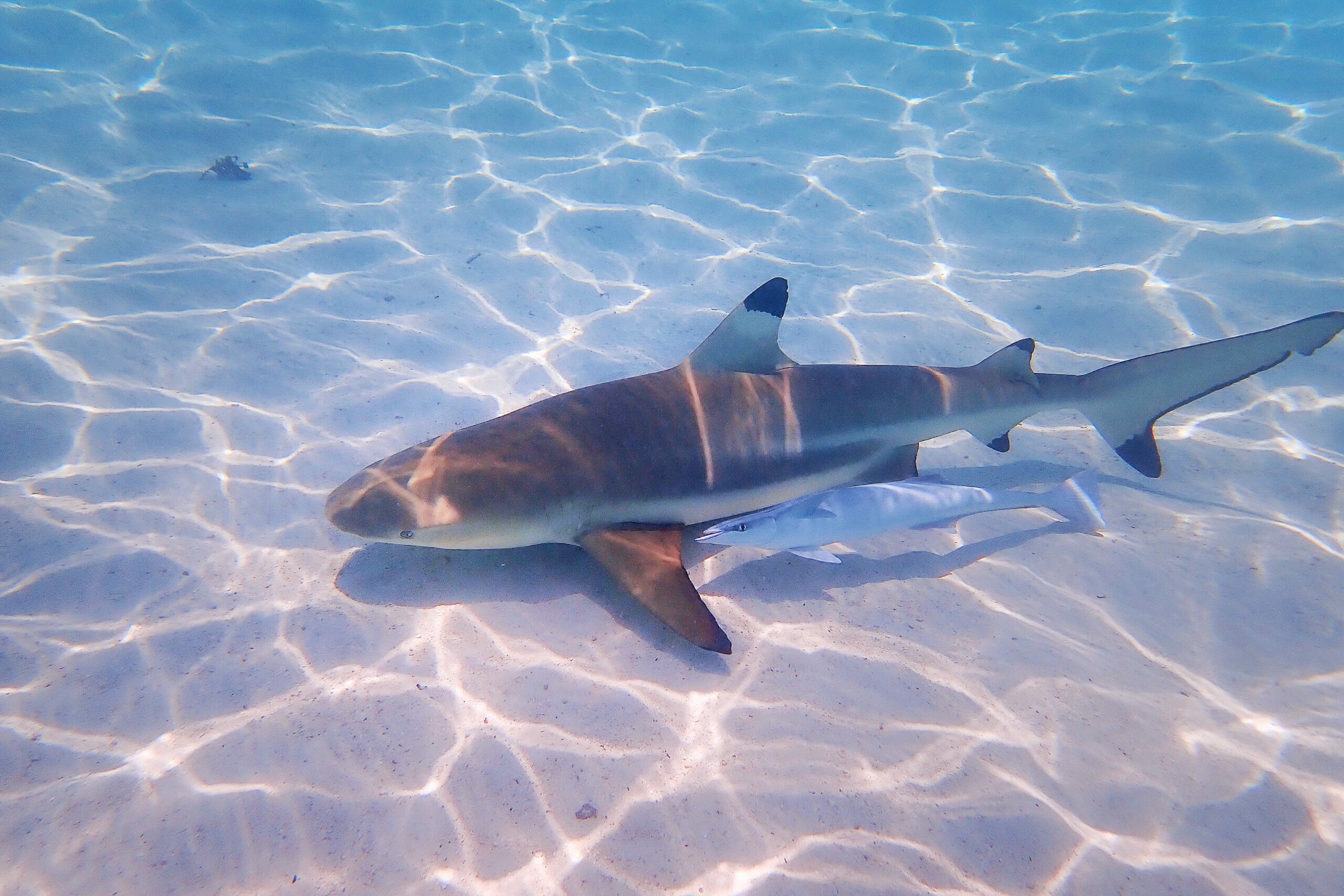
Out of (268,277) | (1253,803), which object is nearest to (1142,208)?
(1253,803)

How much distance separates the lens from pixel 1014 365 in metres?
4.66

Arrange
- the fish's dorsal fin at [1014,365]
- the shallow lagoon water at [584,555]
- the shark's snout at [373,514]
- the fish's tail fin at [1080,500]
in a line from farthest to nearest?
the fish's dorsal fin at [1014,365], the fish's tail fin at [1080,500], the shark's snout at [373,514], the shallow lagoon water at [584,555]

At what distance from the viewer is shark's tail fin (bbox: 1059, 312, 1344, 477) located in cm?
426

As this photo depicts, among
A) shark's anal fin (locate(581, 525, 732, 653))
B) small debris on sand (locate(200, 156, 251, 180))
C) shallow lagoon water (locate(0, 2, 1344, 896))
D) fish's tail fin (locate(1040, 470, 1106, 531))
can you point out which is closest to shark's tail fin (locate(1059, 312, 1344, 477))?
shallow lagoon water (locate(0, 2, 1344, 896))

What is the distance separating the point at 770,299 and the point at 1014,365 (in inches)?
74.8

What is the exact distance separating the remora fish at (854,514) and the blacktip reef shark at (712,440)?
370 mm

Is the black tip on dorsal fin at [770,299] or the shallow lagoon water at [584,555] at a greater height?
the black tip on dorsal fin at [770,299]

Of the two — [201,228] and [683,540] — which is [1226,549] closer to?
[683,540]

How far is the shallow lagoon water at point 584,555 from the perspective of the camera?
2.63 metres

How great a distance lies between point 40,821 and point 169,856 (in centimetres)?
51

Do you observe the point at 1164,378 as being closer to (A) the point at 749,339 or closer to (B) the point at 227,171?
(A) the point at 749,339

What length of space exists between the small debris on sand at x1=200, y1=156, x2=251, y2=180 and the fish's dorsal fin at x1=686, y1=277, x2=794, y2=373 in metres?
7.12

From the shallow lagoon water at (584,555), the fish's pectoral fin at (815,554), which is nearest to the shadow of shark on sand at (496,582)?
the shallow lagoon water at (584,555)

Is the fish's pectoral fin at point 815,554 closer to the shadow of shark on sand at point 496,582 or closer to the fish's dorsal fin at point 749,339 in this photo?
the shadow of shark on sand at point 496,582
